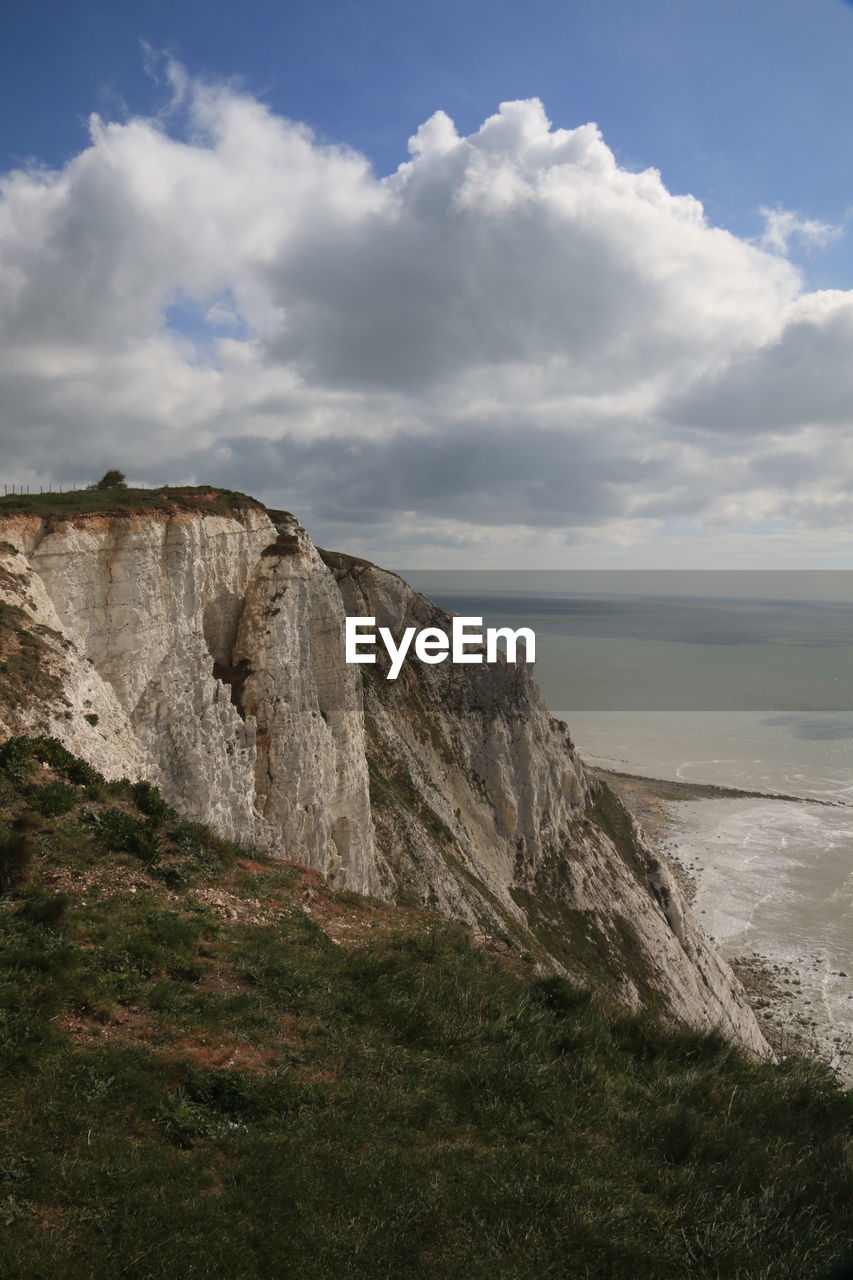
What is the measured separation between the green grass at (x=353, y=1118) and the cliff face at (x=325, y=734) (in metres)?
4.80

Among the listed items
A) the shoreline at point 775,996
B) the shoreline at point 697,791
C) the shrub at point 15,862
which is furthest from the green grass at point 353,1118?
the shoreline at point 697,791

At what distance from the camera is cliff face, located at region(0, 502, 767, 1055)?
1984 centimetres

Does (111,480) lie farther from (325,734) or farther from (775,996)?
(775,996)

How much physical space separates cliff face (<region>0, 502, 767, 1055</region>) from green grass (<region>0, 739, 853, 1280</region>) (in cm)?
480

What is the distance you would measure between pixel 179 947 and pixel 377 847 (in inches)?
886

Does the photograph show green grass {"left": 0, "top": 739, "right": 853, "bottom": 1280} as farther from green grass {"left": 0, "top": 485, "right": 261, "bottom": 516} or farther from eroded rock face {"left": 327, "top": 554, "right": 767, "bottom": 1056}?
eroded rock face {"left": 327, "top": 554, "right": 767, "bottom": 1056}

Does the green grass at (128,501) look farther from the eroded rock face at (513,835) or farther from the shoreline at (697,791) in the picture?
the shoreline at (697,791)

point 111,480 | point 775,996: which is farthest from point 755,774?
point 111,480

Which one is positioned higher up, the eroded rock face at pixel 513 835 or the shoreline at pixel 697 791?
the eroded rock face at pixel 513 835

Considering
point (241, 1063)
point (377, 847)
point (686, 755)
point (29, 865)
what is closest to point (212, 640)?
point (377, 847)

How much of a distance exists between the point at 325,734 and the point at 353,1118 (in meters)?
21.9

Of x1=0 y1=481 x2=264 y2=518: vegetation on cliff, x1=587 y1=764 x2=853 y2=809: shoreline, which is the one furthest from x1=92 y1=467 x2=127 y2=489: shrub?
x1=587 y1=764 x2=853 y2=809: shoreline

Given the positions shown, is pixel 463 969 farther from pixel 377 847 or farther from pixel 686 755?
pixel 686 755

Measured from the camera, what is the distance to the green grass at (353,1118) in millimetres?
5301
